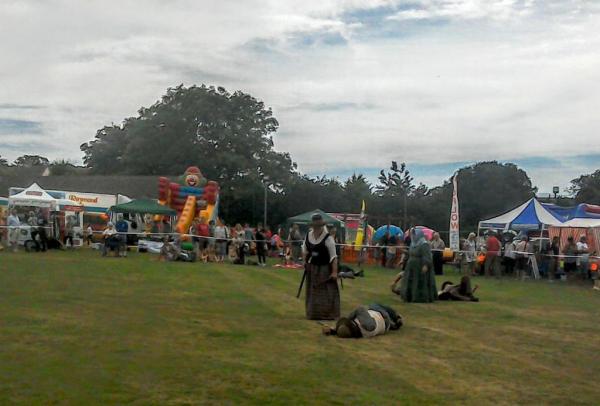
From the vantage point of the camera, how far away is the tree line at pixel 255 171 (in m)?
59.3

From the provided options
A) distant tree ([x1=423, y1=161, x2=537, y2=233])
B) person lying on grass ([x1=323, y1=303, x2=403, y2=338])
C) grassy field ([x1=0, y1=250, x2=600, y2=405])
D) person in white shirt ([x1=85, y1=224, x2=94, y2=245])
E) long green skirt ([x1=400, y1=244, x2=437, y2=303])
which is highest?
distant tree ([x1=423, y1=161, x2=537, y2=233])

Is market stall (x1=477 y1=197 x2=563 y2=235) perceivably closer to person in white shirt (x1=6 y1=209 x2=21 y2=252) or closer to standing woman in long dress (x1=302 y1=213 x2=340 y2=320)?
standing woman in long dress (x1=302 y1=213 x2=340 y2=320)

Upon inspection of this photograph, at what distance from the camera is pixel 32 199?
108ft

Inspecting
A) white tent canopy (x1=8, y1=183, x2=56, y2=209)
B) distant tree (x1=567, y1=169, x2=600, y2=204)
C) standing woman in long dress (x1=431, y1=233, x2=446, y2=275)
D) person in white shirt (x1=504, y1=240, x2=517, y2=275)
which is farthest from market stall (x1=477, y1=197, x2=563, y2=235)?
distant tree (x1=567, y1=169, x2=600, y2=204)

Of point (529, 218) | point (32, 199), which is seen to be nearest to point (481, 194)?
point (529, 218)

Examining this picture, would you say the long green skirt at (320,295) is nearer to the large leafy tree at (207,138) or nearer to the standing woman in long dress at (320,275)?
the standing woman in long dress at (320,275)

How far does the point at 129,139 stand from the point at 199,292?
2094 inches

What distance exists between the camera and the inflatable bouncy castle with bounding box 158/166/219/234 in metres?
36.3

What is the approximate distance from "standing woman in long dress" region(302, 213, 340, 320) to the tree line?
1727 inches

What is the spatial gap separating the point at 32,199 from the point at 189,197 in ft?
23.1

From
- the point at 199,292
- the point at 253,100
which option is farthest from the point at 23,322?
the point at 253,100

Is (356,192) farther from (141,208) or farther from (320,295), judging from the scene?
(320,295)

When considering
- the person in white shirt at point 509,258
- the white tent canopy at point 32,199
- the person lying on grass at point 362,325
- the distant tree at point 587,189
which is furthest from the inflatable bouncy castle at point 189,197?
the distant tree at point 587,189

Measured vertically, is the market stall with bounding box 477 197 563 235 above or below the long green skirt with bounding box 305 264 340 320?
above
